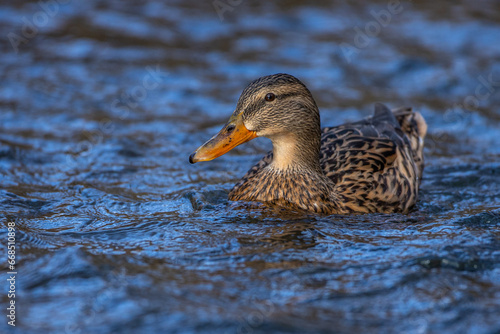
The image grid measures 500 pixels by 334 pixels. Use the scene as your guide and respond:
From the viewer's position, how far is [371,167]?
24.1 feet

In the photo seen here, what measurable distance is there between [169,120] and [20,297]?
5463mm

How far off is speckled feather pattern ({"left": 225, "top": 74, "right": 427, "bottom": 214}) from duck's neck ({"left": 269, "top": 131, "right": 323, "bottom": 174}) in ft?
0.04

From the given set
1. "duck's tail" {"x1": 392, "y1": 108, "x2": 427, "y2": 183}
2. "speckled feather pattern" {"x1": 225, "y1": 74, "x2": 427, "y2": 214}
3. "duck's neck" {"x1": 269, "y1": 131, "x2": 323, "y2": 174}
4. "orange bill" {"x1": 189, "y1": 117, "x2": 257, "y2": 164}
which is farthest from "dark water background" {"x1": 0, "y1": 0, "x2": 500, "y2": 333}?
"orange bill" {"x1": 189, "y1": 117, "x2": 257, "y2": 164}

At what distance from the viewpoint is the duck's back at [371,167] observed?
717 cm

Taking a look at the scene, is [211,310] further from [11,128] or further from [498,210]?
[11,128]

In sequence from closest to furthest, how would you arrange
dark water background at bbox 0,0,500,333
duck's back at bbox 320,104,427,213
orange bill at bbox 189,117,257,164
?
dark water background at bbox 0,0,500,333, orange bill at bbox 189,117,257,164, duck's back at bbox 320,104,427,213

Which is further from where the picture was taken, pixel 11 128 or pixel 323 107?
pixel 323 107

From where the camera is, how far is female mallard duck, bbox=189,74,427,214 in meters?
6.76

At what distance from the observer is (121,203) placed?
7.42 m

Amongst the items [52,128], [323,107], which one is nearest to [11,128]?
[52,128]

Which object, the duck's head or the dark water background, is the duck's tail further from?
the duck's head

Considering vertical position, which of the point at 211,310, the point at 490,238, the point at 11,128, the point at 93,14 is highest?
the point at 93,14

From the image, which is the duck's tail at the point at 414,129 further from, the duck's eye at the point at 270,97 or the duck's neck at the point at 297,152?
the duck's eye at the point at 270,97

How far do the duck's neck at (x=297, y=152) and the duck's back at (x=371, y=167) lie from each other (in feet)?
1.10
